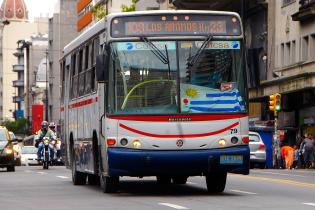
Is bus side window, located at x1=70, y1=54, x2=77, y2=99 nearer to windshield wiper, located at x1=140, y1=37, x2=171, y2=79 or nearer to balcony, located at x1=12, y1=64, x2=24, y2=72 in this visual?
windshield wiper, located at x1=140, y1=37, x2=171, y2=79

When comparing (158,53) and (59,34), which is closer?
(158,53)

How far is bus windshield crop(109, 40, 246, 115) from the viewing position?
18.3 metres

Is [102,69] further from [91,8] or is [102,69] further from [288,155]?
[91,8]

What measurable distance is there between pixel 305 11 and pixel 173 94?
33.0 meters

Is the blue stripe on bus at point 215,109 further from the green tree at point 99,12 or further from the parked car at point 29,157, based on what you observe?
the green tree at point 99,12

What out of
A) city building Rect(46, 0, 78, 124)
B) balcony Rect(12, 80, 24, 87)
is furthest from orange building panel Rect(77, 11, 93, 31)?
balcony Rect(12, 80, 24, 87)

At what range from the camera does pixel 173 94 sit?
722 inches

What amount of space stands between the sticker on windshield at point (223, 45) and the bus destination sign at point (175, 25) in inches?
6.0

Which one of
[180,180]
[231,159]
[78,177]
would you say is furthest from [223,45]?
[78,177]

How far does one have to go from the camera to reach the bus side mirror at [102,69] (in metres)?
18.3

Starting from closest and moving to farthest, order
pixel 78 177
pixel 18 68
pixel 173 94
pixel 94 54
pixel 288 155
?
pixel 173 94 < pixel 94 54 < pixel 78 177 < pixel 288 155 < pixel 18 68

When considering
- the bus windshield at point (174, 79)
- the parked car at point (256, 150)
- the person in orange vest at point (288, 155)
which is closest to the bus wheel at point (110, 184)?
the bus windshield at point (174, 79)

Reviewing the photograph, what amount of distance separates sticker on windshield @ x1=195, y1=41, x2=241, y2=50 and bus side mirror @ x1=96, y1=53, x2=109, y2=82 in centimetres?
154

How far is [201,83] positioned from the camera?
18438mm
